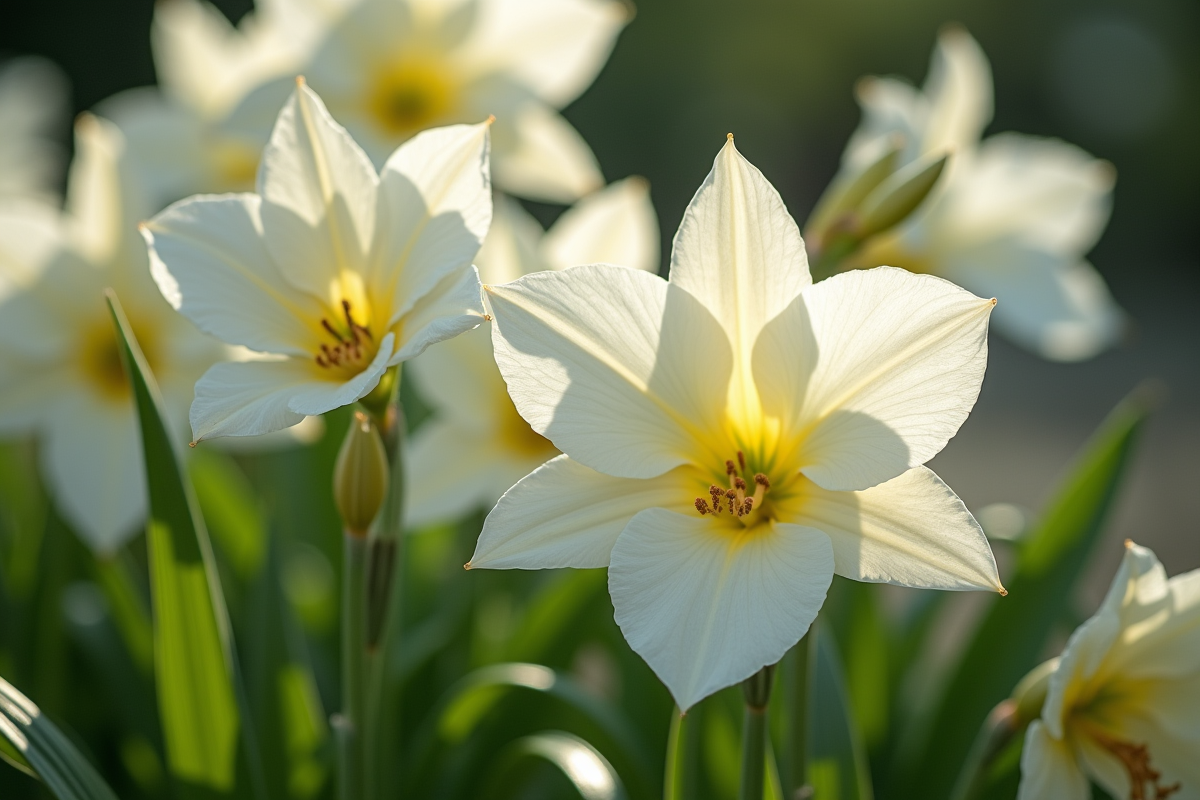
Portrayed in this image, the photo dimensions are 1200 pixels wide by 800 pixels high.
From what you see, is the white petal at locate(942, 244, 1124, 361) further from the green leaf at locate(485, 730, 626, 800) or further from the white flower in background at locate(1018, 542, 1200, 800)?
the green leaf at locate(485, 730, 626, 800)

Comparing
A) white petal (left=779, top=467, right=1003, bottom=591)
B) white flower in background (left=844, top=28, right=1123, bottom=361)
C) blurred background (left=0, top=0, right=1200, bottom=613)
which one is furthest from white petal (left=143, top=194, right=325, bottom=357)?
blurred background (left=0, top=0, right=1200, bottom=613)

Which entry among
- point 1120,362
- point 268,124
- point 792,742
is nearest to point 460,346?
point 268,124

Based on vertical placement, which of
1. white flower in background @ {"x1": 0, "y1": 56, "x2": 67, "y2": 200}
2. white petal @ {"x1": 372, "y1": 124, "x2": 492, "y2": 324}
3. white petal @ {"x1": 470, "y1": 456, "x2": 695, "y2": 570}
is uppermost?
white flower in background @ {"x1": 0, "y1": 56, "x2": 67, "y2": 200}

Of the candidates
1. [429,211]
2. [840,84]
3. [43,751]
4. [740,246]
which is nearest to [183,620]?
[43,751]

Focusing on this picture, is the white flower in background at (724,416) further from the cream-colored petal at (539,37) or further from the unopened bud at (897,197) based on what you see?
the cream-colored petal at (539,37)

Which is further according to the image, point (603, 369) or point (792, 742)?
point (792, 742)

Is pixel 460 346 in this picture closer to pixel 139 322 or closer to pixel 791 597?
pixel 139 322

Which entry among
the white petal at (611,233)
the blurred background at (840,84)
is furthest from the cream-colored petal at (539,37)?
the blurred background at (840,84)
